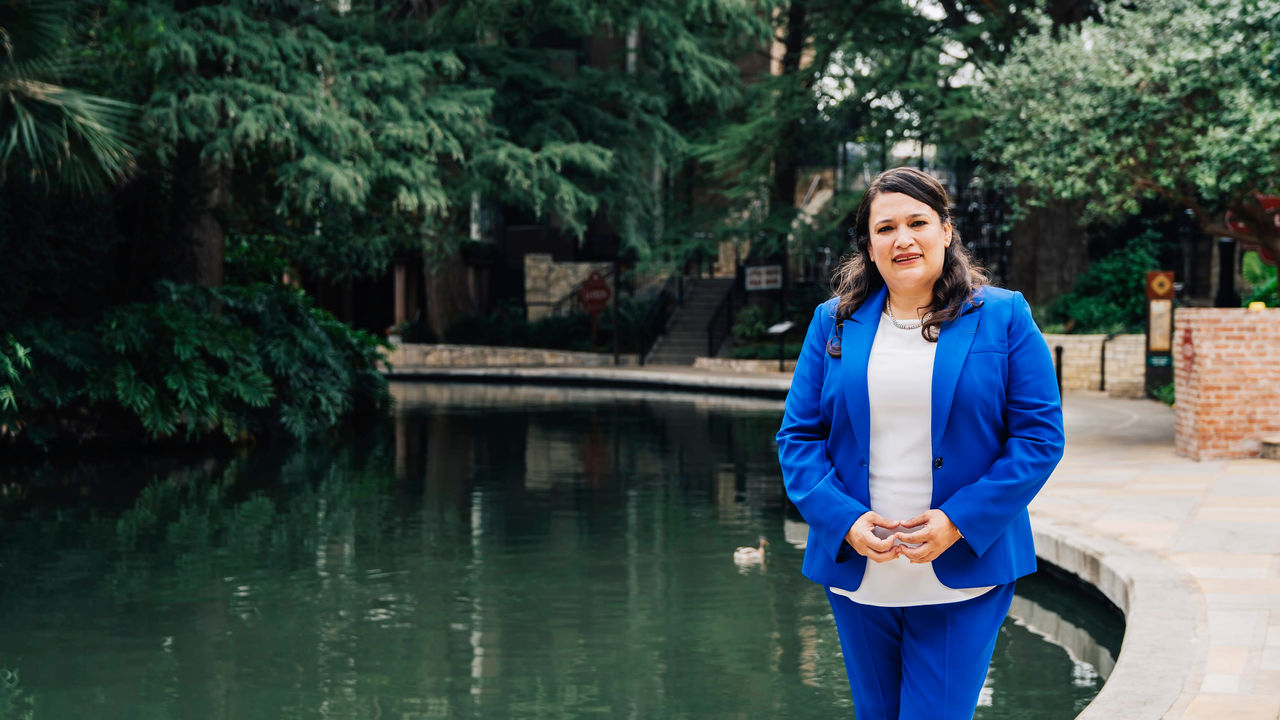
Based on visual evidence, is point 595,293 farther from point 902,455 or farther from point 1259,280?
point 902,455

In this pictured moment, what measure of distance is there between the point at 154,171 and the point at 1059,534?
13.0m

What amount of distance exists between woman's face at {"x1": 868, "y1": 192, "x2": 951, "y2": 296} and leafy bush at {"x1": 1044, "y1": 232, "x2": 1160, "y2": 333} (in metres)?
19.7

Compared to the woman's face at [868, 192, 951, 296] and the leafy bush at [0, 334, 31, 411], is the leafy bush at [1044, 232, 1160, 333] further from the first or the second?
the woman's face at [868, 192, 951, 296]

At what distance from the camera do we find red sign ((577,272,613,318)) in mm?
30656

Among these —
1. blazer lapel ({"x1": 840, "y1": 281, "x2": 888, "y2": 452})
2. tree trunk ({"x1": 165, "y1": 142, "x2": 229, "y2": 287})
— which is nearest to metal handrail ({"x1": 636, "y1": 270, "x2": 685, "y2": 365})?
tree trunk ({"x1": 165, "y1": 142, "x2": 229, "y2": 287})

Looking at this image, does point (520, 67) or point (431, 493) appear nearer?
point (431, 493)

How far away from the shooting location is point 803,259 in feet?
97.6

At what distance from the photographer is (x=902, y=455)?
3131 mm

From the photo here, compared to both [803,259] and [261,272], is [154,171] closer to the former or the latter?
[261,272]

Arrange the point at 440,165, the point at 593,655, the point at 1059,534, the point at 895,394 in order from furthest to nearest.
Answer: the point at 440,165, the point at 1059,534, the point at 593,655, the point at 895,394

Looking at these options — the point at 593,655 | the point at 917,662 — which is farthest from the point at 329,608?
the point at 917,662

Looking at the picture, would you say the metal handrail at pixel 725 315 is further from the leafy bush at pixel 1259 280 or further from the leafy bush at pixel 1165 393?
the leafy bush at pixel 1165 393

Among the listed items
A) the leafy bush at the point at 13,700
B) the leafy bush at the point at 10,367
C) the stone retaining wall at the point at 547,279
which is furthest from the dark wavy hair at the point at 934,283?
the stone retaining wall at the point at 547,279

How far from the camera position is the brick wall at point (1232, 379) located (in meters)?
11.7
